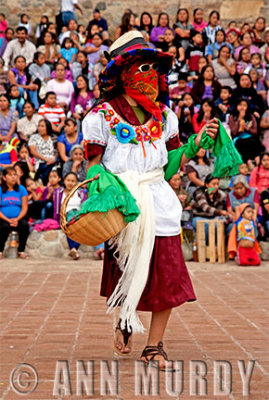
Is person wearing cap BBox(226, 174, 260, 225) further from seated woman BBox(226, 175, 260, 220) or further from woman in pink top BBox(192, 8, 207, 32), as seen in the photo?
woman in pink top BBox(192, 8, 207, 32)

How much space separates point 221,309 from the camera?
6.56 m

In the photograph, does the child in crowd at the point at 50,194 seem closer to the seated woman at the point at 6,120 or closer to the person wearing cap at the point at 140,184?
the seated woman at the point at 6,120

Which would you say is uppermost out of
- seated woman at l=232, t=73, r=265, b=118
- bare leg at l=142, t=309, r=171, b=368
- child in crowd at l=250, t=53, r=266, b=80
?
child in crowd at l=250, t=53, r=266, b=80

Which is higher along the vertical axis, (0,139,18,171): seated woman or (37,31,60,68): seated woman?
(37,31,60,68): seated woman

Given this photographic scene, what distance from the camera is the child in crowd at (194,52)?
15438 mm

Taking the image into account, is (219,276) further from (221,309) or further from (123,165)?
(123,165)

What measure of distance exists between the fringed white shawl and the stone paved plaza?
379mm

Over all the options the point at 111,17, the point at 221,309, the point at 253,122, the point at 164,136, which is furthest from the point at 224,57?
the point at 164,136

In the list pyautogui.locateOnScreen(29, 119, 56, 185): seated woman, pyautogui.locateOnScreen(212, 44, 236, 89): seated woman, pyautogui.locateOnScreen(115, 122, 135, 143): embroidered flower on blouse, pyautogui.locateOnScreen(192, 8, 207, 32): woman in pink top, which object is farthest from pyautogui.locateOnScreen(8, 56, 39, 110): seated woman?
pyautogui.locateOnScreen(115, 122, 135, 143): embroidered flower on blouse

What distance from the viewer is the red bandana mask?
456 centimetres

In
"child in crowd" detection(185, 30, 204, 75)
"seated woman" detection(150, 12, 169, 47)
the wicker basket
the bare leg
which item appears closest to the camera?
the wicker basket

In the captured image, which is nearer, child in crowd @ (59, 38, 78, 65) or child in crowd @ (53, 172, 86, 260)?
child in crowd @ (53, 172, 86, 260)

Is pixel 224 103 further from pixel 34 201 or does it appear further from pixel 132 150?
pixel 132 150

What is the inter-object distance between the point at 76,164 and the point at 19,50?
517cm
